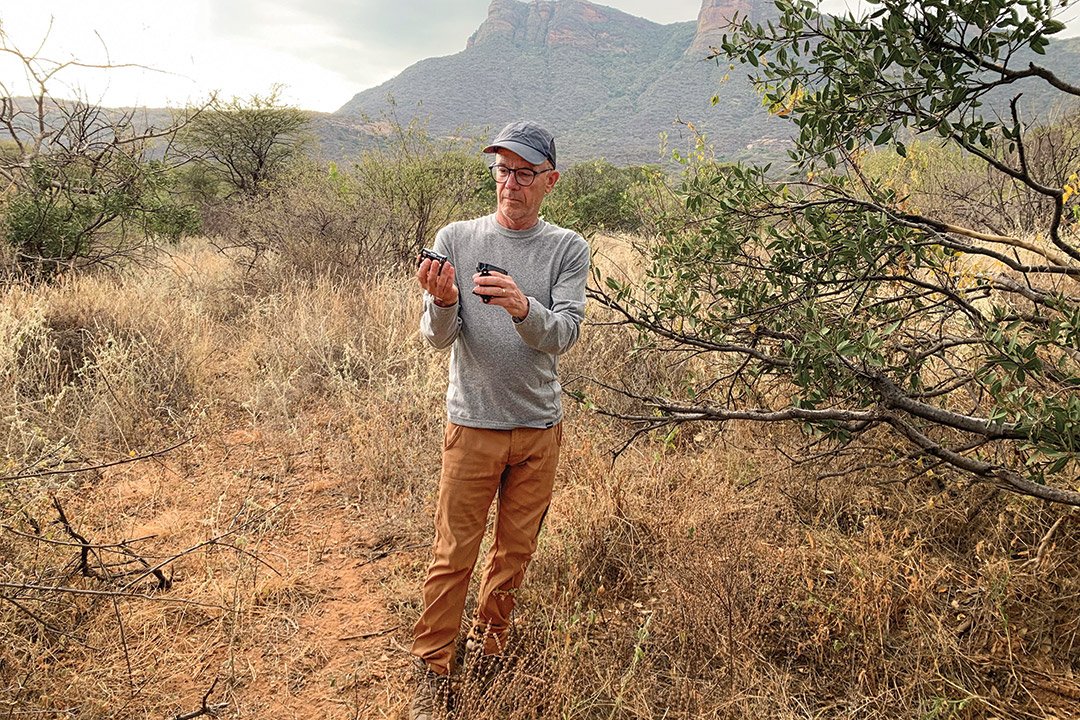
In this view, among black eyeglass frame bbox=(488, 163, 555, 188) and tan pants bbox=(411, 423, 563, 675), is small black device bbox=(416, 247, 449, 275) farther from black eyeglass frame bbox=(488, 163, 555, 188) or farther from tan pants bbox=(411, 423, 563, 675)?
tan pants bbox=(411, 423, 563, 675)

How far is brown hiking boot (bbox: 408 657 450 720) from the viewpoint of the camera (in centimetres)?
215

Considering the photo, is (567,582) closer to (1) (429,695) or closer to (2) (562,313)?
(1) (429,695)

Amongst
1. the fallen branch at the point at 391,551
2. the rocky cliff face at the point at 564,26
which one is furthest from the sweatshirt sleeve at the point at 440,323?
the rocky cliff face at the point at 564,26

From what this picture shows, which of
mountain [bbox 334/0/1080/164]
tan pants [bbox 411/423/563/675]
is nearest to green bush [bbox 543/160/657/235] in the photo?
tan pants [bbox 411/423/563/675]

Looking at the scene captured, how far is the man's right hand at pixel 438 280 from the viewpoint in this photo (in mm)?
1895

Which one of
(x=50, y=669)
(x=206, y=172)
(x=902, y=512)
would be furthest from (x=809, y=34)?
(x=206, y=172)

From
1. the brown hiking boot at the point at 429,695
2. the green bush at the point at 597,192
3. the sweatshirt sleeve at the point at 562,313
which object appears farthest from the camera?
the green bush at the point at 597,192

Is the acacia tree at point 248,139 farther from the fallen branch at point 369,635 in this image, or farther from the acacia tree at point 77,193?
the fallen branch at point 369,635

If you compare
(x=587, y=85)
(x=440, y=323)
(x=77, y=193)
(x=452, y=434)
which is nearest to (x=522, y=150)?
(x=440, y=323)

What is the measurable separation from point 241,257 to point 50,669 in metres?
8.36

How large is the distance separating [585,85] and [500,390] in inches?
4501

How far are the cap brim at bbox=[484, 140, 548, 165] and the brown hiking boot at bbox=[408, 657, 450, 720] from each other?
1.87 m

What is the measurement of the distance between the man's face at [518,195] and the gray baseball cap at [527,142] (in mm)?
25

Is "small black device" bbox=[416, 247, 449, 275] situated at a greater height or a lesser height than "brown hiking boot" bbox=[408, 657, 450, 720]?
→ greater
